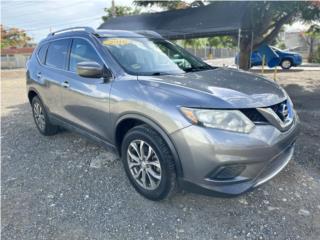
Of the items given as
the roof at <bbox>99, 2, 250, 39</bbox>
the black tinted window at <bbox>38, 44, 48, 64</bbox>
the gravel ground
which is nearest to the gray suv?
the gravel ground

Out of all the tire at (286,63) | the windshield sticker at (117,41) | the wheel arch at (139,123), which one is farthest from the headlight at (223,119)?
the tire at (286,63)

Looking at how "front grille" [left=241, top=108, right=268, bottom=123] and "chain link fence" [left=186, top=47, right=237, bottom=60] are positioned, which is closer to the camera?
"front grille" [left=241, top=108, right=268, bottom=123]

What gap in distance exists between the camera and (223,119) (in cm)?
235

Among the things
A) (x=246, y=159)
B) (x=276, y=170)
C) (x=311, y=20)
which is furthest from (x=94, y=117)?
(x=311, y=20)

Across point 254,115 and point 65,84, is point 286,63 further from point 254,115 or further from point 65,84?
point 254,115

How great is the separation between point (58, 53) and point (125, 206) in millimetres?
2609

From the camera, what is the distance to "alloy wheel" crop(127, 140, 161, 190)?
2.79m

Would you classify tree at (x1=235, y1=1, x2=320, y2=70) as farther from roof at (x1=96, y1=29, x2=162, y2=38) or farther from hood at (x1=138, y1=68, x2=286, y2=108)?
hood at (x1=138, y1=68, x2=286, y2=108)

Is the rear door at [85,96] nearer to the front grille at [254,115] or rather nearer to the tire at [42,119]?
the tire at [42,119]

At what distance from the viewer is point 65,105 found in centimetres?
393

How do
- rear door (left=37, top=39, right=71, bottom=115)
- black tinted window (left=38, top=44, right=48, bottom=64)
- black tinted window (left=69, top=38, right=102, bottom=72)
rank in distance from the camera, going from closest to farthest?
black tinted window (left=69, top=38, right=102, bottom=72)
rear door (left=37, top=39, right=71, bottom=115)
black tinted window (left=38, top=44, right=48, bottom=64)

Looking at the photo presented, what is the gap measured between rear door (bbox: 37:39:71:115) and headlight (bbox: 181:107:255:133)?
229 cm

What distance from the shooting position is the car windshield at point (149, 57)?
3.22 meters

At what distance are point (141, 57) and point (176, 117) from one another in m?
1.29
